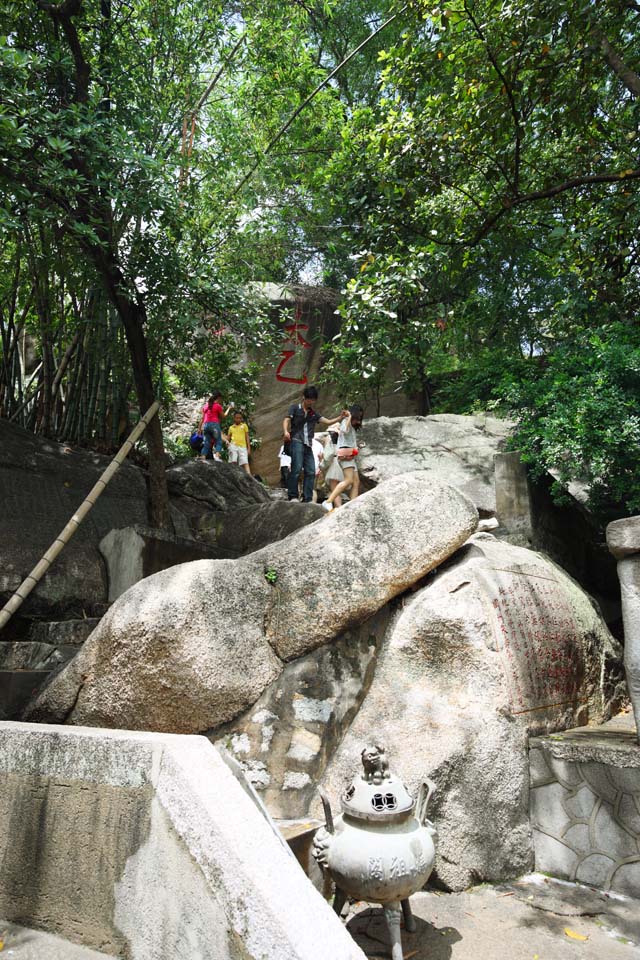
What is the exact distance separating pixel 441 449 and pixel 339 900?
7645mm

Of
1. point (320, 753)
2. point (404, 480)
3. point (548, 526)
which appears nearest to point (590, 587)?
point (548, 526)

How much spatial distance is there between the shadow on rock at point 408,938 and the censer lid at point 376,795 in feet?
2.34

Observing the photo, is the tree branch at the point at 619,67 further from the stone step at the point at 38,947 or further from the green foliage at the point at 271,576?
the stone step at the point at 38,947

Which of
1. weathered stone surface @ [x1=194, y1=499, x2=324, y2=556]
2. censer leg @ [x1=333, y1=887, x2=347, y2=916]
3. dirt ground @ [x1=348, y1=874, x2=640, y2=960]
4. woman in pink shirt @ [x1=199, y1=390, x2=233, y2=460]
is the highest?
woman in pink shirt @ [x1=199, y1=390, x2=233, y2=460]

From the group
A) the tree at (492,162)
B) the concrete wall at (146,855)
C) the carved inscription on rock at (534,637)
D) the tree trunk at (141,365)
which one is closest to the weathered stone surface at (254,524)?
the tree trunk at (141,365)

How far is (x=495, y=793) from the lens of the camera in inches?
167

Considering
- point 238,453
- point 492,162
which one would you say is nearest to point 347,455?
point 492,162

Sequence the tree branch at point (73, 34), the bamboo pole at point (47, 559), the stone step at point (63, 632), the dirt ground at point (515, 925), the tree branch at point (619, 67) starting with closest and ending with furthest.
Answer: the dirt ground at point (515, 925) < the bamboo pole at point (47, 559) < the stone step at point (63, 632) < the tree branch at point (619, 67) < the tree branch at point (73, 34)

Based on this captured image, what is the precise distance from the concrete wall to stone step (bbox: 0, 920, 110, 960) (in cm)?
3

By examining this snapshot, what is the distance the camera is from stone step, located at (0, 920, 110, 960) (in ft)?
9.23

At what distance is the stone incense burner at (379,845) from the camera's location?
10.3 ft

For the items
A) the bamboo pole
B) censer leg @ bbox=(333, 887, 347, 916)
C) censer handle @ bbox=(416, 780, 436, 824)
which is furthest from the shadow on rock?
the bamboo pole

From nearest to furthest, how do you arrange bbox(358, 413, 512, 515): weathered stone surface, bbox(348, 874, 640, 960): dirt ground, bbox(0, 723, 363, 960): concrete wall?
bbox(0, 723, 363, 960): concrete wall → bbox(348, 874, 640, 960): dirt ground → bbox(358, 413, 512, 515): weathered stone surface

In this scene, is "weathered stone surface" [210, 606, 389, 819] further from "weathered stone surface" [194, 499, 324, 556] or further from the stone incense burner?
"weathered stone surface" [194, 499, 324, 556]
